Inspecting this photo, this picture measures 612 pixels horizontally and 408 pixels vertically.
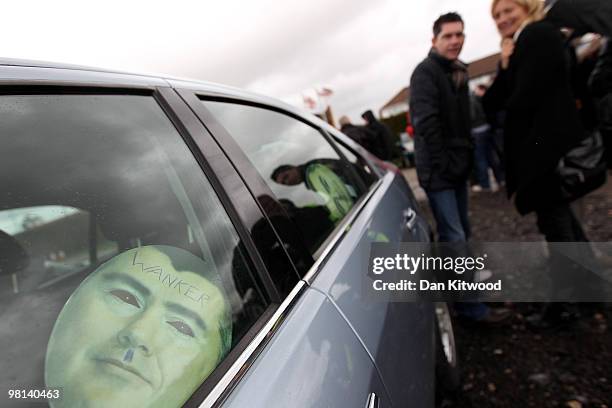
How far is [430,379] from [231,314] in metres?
0.85

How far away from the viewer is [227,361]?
26.5 inches

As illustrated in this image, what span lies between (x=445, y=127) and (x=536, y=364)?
1456mm

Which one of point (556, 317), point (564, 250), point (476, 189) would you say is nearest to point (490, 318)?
point (556, 317)

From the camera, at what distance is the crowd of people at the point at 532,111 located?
1843 mm

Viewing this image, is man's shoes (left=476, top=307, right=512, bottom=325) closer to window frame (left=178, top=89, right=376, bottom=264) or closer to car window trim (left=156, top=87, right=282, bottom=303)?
window frame (left=178, top=89, right=376, bottom=264)

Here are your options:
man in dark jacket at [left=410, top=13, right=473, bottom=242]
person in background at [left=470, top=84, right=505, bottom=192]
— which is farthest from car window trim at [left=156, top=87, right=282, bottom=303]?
person in background at [left=470, top=84, right=505, bottom=192]

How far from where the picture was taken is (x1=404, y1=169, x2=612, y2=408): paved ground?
1.74m

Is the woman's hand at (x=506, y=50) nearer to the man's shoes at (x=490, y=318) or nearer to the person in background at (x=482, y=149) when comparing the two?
the man's shoes at (x=490, y=318)

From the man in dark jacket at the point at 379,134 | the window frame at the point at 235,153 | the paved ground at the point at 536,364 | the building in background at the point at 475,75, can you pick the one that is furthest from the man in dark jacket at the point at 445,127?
the building in background at the point at 475,75

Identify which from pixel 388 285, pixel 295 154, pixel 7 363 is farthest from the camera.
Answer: pixel 295 154

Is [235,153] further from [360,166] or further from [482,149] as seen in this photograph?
[482,149]

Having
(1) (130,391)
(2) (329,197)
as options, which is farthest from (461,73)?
(1) (130,391)

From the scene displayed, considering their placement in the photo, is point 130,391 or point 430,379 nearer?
point 130,391

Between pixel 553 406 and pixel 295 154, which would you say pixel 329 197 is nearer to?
pixel 295 154
